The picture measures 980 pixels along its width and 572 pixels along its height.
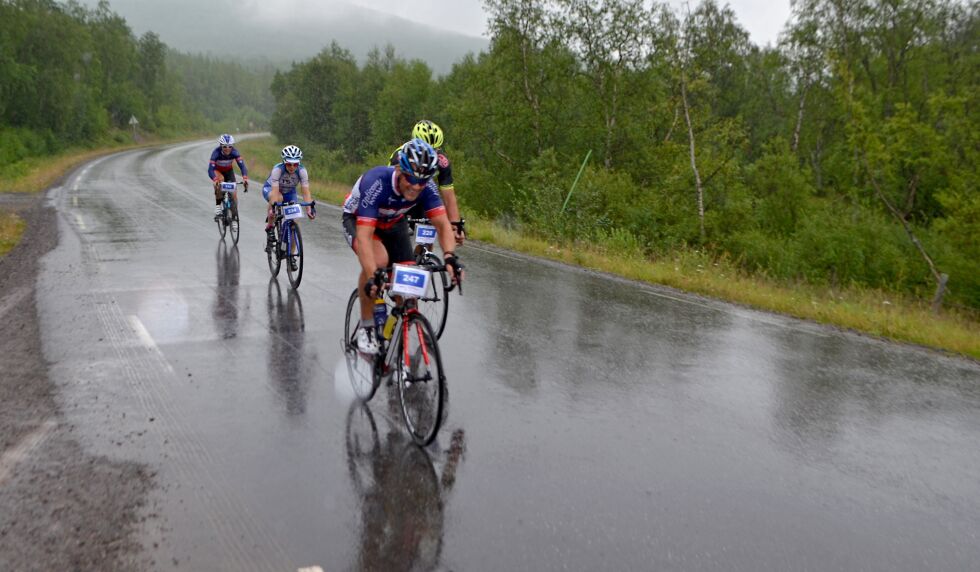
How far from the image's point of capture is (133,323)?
7453 mm

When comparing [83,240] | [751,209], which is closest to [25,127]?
[83,240]

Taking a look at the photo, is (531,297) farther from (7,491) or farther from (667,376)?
(7,491)

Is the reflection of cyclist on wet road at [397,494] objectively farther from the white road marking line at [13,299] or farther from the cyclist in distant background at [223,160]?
the cyclist in distant background at [223,160]

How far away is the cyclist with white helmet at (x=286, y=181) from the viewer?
999 centimetres

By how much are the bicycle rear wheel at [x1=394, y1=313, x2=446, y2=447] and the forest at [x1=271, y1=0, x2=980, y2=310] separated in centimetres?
1069

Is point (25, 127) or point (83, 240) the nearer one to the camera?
point (83, 240)

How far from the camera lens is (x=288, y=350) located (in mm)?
6734

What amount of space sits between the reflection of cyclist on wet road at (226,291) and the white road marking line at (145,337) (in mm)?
670

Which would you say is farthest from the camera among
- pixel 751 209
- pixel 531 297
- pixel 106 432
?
pixel 751 209

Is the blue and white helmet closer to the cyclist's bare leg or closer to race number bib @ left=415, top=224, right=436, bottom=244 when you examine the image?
race number bib @ left=415, top=224, right=436, bottom=244

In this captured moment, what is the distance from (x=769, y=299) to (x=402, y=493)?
25.0ft

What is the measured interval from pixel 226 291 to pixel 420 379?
5.42 metres

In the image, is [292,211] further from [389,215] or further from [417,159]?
[417,159]

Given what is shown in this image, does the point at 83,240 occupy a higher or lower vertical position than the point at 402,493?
lower
